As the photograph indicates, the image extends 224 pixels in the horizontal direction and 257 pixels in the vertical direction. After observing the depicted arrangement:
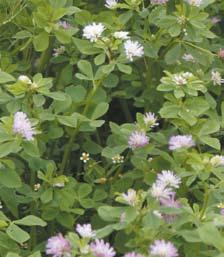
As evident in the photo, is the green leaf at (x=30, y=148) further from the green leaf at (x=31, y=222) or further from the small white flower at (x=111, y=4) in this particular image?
the small white flower at (x=111, y=4)

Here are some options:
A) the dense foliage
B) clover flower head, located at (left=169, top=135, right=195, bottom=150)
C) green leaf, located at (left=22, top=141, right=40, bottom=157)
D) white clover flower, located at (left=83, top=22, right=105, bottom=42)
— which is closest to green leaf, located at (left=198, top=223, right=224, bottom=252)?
the dense foliage

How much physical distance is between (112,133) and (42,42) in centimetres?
29

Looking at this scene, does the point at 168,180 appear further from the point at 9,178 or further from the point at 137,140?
the point at 9,178

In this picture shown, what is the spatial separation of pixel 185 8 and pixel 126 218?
0.73m

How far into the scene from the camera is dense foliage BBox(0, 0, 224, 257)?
1468mm

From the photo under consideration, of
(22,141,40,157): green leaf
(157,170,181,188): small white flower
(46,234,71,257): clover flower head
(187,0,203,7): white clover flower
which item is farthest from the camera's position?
(187,0,203,7): white clover flower

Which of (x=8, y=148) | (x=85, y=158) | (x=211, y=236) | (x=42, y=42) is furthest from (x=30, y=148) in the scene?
(x=211, y=236)

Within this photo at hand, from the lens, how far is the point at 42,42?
1981 millimetres

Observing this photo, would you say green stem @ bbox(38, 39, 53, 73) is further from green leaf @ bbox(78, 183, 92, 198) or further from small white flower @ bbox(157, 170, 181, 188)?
small white flower @ bbox(157, 170, 181, 188)

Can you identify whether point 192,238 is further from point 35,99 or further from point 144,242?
point 35,99

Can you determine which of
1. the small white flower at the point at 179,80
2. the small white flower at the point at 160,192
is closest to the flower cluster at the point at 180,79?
the small white flower at the point at 179,80

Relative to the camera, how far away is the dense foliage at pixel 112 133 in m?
1.47

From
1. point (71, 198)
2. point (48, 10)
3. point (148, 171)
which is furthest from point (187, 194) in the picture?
point (48, 10)

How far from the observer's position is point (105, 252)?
1.36 metres
